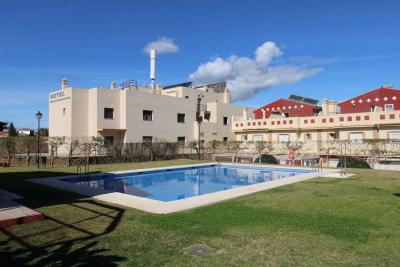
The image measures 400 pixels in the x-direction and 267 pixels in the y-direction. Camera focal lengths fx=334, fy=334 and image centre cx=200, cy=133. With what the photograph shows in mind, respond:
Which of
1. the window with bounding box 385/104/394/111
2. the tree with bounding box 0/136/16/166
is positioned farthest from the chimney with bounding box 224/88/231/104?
the tree with bounding box 0/136/16/166

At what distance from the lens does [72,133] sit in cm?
3064

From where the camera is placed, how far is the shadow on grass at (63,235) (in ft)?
17.2

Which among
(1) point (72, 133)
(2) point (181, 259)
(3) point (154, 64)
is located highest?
(3) point (154, 64)

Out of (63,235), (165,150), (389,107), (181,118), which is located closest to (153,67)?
(181,118)

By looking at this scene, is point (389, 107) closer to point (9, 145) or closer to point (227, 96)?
point (227, 96)

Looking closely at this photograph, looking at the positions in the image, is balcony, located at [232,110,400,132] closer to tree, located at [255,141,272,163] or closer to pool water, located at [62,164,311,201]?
tree, located at [255,141,272,163]

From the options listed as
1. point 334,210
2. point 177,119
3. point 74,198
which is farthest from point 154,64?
point 334,210

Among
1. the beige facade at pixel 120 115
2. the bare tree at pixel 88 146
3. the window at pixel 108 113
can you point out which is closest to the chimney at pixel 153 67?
the beige facade at pixel 120 115

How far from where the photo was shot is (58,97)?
32438 millimetres

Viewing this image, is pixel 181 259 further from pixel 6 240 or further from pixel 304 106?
pixel 304 106

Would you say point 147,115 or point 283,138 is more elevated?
point 147,115

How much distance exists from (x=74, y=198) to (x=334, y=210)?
7.75 m

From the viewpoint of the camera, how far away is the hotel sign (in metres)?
31.6

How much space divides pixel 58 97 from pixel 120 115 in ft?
20.2
